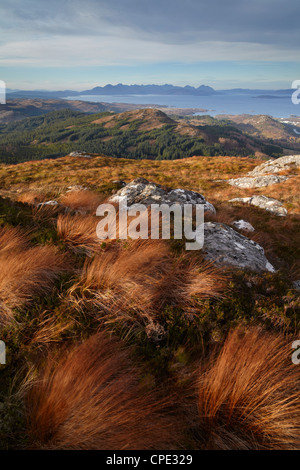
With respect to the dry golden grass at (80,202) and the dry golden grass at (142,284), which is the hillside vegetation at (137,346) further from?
the dry golden grass at (80,202)

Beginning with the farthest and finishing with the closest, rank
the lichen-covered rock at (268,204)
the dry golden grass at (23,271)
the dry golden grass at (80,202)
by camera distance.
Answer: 1. the lichen-covered rock at (268,204)
2. the dry golden grass at (80,202)
3. the dry golden grass at (23,271)

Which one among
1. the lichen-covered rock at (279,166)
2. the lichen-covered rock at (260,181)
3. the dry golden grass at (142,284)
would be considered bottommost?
the dry golden grass at (142,284)

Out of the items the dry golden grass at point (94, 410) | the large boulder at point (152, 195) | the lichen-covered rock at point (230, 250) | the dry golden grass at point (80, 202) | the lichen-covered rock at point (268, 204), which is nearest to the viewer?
the dry golden grass at point (94, 410)

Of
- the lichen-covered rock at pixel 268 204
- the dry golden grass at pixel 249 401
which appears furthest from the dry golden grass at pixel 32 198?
the lichen-covered rock at pixel 268 204

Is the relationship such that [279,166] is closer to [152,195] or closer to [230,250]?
[152,195]

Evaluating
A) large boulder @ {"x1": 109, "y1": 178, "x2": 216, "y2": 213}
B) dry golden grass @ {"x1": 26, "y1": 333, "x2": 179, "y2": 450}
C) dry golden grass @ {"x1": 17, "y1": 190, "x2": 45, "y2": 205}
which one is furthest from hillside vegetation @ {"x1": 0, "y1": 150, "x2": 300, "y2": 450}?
large boulder @ {"x1": 109, "y1": 178, "x2": 216, "y2": 213}

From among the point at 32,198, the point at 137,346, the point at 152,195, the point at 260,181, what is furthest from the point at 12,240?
the point at 260,181

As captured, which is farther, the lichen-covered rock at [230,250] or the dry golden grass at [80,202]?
the dry golden grass at [80,202]

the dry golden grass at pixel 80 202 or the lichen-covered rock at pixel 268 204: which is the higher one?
the dry golden grass at pixel 80 202
